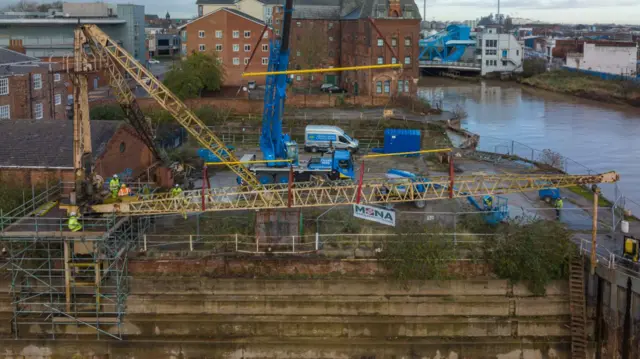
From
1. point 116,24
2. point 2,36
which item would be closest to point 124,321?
point 2,36

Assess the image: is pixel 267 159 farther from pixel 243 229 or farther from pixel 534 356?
pixel 534 356

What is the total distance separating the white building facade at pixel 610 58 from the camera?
8500 cm

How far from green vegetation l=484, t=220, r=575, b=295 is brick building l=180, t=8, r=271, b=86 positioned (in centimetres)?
4248

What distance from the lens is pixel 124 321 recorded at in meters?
21.0

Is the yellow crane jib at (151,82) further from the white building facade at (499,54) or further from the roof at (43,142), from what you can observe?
the white building facade at (499,54)

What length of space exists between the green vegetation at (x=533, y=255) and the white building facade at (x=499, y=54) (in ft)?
253

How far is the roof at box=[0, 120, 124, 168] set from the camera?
25.5 m

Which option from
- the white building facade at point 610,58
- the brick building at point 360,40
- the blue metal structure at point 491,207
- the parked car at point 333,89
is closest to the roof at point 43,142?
the blue metal structure at point 491,207

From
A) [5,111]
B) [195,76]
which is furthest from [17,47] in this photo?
[5,111]

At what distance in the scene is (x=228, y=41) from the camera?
61.9 m

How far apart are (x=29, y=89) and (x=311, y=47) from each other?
27.4m

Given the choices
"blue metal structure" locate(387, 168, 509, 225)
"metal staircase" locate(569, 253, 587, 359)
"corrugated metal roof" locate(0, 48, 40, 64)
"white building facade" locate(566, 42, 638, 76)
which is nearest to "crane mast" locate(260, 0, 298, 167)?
"blue metal structure" locate(387, 168, 509, 225)

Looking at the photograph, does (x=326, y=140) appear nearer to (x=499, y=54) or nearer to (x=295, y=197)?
(x=295, y=197)

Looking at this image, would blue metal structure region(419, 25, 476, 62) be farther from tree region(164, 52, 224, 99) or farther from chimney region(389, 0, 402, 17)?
tree region(164, 52, 224, 99)
